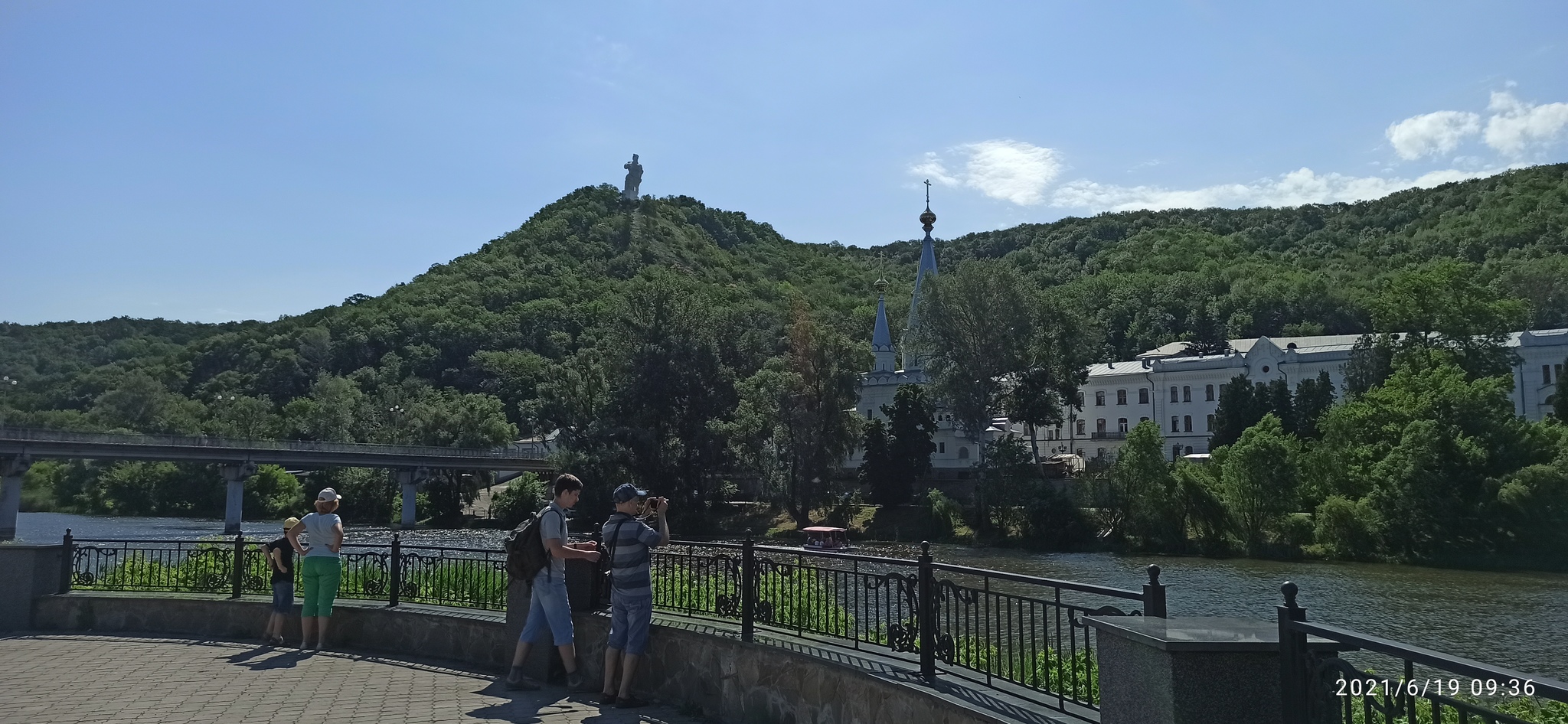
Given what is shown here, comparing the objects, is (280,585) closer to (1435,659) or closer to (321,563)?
(321,563)

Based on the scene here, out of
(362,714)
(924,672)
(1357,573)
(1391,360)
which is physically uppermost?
(1391,360)

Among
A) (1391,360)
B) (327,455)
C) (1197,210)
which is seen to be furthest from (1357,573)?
(1197,210)

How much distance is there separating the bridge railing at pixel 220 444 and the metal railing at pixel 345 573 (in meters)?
54.6

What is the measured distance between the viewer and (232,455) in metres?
68.9

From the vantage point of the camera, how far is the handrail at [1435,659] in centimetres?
325

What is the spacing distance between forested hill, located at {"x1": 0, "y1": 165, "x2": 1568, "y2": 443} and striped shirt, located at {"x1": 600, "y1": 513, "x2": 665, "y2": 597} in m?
58.9

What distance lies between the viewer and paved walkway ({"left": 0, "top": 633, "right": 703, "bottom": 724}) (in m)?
8.64

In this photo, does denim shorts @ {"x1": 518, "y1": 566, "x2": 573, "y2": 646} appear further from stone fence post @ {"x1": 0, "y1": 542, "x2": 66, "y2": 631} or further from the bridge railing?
the bridge railing

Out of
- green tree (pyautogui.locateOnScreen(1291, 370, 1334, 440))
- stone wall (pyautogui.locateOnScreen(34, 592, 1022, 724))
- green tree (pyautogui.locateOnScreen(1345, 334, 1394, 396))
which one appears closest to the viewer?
stone wall (pyautogui.locateOnScreen(34, 592, 1022, 724))

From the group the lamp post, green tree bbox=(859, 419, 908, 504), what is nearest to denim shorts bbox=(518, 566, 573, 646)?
green tree bbox=(859, 419, 908, 504)

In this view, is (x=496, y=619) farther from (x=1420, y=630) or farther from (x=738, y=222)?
(x=738, y=222)

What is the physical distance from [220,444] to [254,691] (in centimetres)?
6902

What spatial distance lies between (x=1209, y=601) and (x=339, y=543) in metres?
26.6

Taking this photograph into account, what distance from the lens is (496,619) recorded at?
A: 11.1 metres
